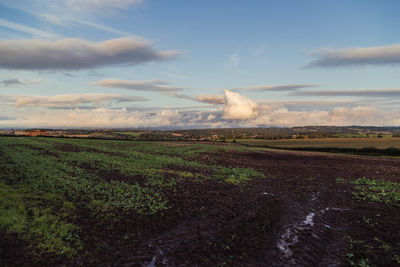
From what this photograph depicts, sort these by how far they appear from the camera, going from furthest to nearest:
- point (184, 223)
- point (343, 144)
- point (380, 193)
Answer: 1. point (343, 144)
2. point (380, 193)
3. point (184, 223)

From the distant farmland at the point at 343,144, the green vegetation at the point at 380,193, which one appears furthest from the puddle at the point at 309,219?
the distant farmland at the point at 343,144

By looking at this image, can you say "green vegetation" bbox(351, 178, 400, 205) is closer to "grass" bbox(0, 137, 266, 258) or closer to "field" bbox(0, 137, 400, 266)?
"field" bbox(0, 137, 400, 266)

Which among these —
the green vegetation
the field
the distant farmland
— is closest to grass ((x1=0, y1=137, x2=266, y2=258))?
the field

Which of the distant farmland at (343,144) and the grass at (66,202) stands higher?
the grass at (66,202)

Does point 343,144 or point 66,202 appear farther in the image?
point 343,144

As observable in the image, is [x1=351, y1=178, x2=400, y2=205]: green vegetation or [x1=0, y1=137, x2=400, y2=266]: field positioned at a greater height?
[x1=0, y1=137, x2=400, y2=266]: field

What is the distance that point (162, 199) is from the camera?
21312mm

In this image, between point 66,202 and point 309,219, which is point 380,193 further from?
point 66,202

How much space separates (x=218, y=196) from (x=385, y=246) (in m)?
13.7

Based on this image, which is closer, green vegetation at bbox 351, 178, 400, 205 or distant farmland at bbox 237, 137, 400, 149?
green vegetation at bbox 351, 178, 400, 205

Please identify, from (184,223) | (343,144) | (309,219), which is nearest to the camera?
(184,223)

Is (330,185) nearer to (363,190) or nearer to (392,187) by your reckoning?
(363,190)

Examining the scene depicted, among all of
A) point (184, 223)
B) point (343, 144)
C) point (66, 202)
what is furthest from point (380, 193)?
point (343, 144)

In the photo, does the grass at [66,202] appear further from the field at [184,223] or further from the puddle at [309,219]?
the puddle at [309,219]
